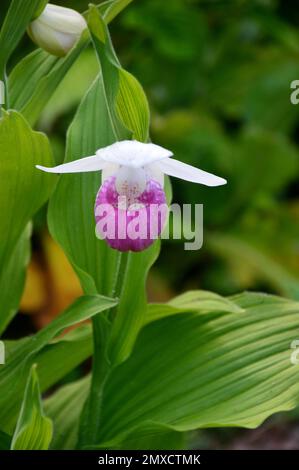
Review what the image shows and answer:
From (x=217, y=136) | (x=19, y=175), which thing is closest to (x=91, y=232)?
(x=19, y=175)

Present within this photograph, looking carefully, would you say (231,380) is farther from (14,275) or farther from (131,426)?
(14,275)

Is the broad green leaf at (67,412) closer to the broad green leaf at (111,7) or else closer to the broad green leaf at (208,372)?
the broad green leaf at (208,372)

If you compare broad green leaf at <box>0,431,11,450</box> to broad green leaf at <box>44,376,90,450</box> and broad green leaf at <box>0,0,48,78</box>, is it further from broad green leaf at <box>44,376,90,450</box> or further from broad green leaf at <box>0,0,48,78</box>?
broad green leaf at <box>0,0,48,78</box>

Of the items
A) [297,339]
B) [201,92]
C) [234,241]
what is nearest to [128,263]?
[297,339]

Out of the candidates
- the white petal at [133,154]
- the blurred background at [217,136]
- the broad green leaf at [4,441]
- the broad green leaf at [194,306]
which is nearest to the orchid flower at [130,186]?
the white petal at [133,154]

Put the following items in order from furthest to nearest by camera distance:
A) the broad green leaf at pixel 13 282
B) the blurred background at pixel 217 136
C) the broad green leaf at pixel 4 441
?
the blurred background at pixel 217 136 < the broad green leaf at pixel 13 282 < the broad green leaf at pixel 4 441
